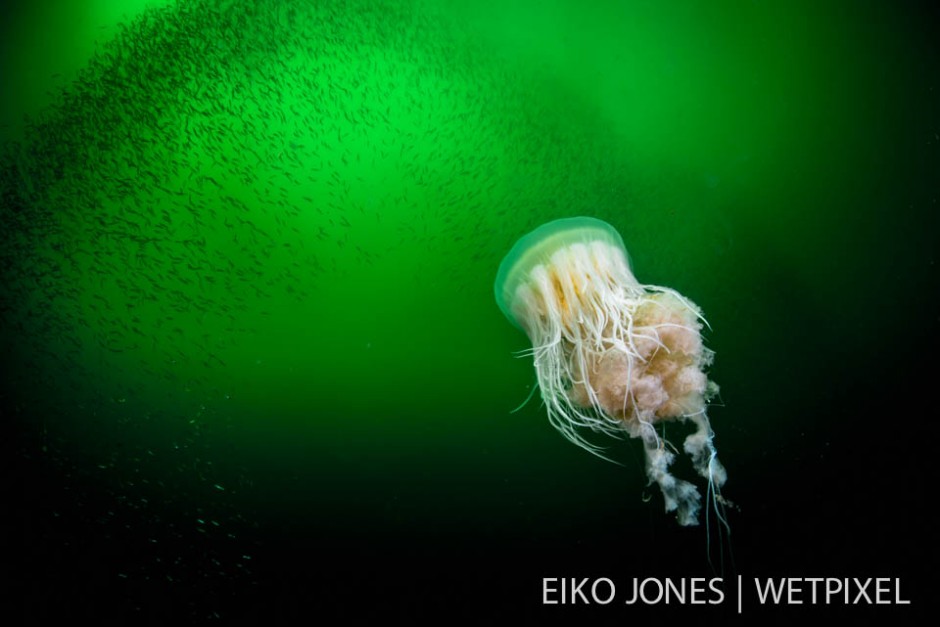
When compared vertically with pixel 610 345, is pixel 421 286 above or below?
above

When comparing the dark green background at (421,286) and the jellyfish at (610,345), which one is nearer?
the jellyfish at (610,345)

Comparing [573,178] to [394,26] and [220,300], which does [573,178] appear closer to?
[394,26]

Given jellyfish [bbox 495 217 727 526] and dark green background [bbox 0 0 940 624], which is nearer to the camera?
jellyfish [bbox 495 217 727 526]

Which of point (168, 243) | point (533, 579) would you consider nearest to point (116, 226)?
point (168, 243)

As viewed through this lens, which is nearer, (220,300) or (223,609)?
(220,300)
